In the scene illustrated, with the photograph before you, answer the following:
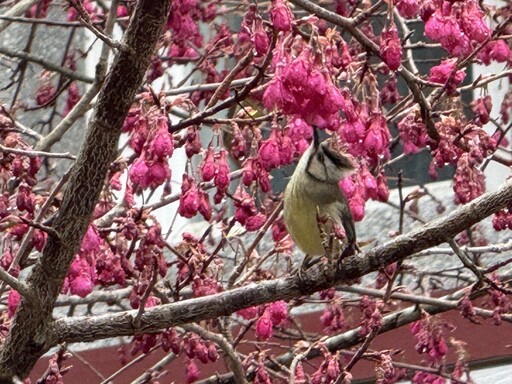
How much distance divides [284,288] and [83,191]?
49 cm

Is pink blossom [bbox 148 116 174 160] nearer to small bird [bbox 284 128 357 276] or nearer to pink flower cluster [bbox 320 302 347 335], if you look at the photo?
small bird [bbox 284 128 357 276]

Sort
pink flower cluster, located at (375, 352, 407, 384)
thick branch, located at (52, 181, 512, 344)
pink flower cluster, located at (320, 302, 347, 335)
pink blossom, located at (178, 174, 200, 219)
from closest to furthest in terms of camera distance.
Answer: thick branch, located at (52, 181, 512, 344)
pink blossom, located at (178, 174, 200, 219)
pink flower cluster, located at (375, 352, 407, 384)
pink flower cluster, located at (320, 302, 347, 335)

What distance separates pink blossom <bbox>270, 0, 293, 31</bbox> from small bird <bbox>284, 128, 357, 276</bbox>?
0.81 meters

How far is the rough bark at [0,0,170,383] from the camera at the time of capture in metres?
2.86

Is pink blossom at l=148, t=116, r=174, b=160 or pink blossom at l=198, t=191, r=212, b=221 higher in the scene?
pink blossom at l=148, t=116, r=174, b=160

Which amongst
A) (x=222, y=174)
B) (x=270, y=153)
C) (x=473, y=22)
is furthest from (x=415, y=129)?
(x=222, y=174)

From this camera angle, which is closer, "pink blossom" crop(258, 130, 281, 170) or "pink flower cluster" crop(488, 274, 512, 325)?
"pink blossom" crop(258, 130, 281, 170)

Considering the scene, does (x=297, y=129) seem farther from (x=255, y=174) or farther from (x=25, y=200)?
(x=25, y=200)

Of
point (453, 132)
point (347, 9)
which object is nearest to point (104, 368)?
point (347, 9)

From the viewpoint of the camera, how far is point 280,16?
10.5 ft

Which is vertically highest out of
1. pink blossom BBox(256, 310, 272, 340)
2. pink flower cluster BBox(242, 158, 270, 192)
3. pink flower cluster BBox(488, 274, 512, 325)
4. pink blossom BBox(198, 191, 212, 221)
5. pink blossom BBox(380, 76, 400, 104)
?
pink blossom BBox(380, 76, 400, 104)

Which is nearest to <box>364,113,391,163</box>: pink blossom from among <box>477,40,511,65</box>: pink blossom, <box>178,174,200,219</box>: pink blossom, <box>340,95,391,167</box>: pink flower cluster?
<box>340,95,391,167</box>: pink flower cluster

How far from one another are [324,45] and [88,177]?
2.61 feet

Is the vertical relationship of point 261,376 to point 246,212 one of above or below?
below
